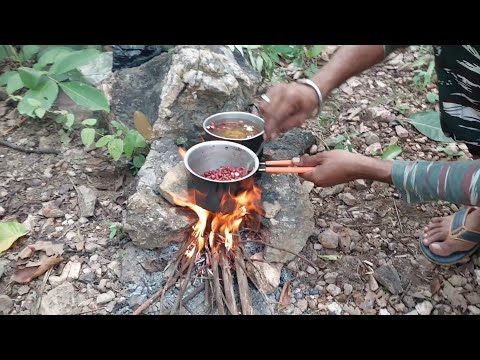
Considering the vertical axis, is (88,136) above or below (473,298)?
above

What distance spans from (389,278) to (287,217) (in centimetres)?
65

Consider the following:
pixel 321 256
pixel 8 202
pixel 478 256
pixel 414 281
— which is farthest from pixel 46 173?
pixel 478 256

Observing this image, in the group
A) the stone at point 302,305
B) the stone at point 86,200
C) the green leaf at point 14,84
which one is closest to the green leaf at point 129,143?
the stone at point 86,200

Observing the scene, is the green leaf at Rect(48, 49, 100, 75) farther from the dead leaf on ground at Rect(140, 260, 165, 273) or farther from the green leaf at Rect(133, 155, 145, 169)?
the dead leaf on ground at Rect(140, 260, 165, 273)

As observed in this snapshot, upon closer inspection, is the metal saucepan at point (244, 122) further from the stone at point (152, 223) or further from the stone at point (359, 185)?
the stone at point (359, 185)

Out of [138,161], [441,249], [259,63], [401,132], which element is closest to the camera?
[441,249]

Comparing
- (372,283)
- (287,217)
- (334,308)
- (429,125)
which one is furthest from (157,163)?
(429,125)

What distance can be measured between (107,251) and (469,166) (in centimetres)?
191

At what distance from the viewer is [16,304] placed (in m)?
2.35

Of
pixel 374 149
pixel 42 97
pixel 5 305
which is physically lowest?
pixel 5 305

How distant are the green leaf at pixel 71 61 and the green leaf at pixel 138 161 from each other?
783 mm

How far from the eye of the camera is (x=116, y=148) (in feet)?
9.29

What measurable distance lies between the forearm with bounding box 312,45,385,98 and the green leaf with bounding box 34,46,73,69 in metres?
1.90

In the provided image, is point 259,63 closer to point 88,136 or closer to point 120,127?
point 120,127
